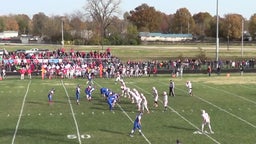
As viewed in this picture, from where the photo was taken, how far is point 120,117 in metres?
23.2

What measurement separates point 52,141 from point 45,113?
20.5ft

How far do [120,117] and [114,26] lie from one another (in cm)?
9443

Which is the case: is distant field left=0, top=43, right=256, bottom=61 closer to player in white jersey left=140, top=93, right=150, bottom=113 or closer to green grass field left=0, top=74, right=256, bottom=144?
green grass field left=0, top=74, right=256, bottom=144

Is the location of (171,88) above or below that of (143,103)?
above

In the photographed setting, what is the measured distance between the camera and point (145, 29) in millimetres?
127938

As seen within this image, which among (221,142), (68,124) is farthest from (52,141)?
(221,142)

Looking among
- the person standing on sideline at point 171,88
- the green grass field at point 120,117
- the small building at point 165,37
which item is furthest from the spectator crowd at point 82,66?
the small building at point 165,37

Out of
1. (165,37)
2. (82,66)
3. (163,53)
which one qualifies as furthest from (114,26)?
(82,66)

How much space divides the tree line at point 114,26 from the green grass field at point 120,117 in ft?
123

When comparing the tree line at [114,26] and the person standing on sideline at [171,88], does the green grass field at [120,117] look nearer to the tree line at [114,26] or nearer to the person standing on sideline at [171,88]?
the person standing on sideline at [171,88]

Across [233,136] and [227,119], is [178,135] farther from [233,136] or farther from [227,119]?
[227,119]

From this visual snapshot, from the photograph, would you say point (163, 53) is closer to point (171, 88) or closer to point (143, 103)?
point (171, 88)

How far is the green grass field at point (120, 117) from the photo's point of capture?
1881 cm

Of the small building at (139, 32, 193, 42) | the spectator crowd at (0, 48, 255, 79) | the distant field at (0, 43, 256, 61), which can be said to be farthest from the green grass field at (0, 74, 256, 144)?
the small building at (139, 32, 193, 42)
